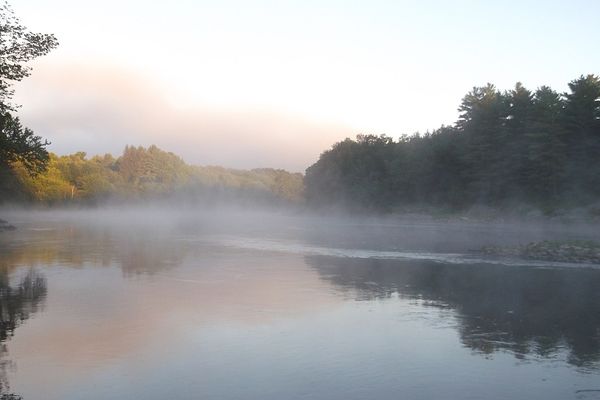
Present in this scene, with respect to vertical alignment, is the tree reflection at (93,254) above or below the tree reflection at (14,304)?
below

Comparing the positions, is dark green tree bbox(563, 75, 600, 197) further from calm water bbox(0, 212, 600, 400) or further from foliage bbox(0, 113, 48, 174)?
foliage bbox(0, 113, 48, 174)

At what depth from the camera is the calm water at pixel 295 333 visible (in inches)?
352

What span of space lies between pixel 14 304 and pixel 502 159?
77716 mm

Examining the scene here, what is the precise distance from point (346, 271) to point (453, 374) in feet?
47.4

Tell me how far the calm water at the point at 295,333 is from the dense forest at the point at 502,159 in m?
53.9

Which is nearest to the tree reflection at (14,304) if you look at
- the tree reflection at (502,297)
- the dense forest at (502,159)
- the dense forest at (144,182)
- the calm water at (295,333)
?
the calm water at (295,333)

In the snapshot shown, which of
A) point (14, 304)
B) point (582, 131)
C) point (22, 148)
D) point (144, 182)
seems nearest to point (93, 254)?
point (22, 148)

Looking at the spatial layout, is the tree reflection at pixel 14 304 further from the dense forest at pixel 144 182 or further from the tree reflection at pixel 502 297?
the dense forest at pixel 144 182

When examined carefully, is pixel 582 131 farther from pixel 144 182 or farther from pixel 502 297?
pixel 144 182

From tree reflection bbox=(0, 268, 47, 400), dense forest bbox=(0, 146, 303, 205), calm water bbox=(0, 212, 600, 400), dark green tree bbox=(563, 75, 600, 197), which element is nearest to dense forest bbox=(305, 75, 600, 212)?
dark green tree bbox=(563, 75, 600, 197)

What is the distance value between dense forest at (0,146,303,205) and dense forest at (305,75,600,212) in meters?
50.0

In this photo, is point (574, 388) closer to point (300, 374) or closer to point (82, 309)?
point (300, 374)

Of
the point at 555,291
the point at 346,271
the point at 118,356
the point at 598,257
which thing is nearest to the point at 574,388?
the point at 118,356

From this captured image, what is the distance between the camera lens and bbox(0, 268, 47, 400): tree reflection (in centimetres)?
946
